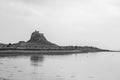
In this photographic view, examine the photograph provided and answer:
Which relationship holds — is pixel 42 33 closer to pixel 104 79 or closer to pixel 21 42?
pixel 21 42

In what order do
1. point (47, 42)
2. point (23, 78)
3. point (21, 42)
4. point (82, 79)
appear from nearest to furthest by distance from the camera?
1. point (23, 78)
2. point (82, 79)
3. point (21, 42)
4. point (47, 42)

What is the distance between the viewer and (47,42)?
17150 cm

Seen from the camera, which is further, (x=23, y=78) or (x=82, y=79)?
(x=82, y=79)

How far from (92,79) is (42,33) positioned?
465 ft

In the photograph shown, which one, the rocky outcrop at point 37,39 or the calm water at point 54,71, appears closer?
the calm water at point 54,71

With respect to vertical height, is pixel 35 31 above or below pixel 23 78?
above

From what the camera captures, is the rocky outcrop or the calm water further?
the rocky outcrop

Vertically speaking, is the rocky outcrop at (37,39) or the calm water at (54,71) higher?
the rocky outcrop at (37,39)

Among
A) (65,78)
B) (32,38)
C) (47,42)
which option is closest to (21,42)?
(32,38)

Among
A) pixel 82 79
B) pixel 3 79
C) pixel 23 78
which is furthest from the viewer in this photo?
pixel 82 79

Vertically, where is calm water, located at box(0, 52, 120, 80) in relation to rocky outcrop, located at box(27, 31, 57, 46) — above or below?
below

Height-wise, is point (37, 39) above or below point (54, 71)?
above

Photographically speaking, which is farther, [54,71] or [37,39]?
[37,39]

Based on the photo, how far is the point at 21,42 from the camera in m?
161
